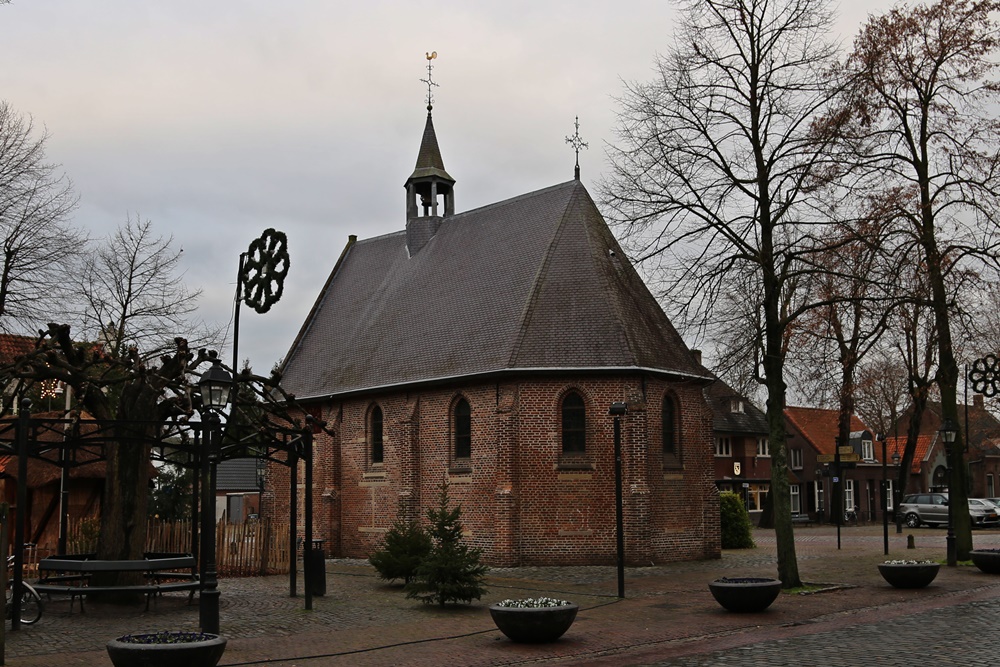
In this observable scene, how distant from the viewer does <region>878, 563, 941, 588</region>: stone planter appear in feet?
62.3

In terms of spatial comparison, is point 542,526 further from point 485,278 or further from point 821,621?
point 821,621

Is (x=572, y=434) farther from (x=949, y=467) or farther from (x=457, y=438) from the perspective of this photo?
(x=949, y=467)

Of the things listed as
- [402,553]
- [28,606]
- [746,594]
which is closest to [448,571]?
[402,553]

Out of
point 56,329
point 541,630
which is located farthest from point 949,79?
point 56,329

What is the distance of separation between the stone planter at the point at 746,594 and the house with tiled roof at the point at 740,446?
37.0 m

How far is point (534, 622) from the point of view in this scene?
43.9 feet

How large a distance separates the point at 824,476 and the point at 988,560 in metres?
36.6

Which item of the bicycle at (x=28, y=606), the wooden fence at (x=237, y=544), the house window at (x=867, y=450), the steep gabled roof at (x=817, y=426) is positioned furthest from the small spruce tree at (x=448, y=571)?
the house window at (x=867, y=450)

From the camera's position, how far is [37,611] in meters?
15.6

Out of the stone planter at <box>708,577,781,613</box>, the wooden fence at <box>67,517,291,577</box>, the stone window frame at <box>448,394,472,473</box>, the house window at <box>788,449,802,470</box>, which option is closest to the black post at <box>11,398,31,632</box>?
the wooden fence at <box>67,517,291,577</box>

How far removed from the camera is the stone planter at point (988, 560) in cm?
2138

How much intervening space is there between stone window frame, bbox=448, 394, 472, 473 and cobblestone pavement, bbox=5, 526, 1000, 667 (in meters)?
5.34

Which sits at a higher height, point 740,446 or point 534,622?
point 740,446

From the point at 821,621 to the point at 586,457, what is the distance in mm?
11521
